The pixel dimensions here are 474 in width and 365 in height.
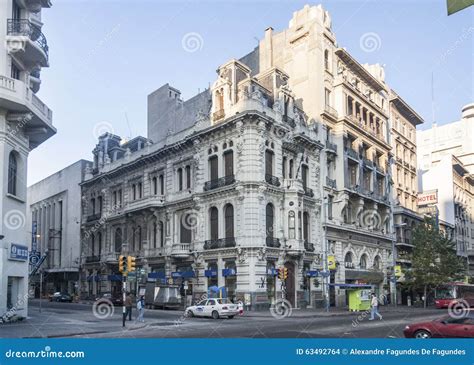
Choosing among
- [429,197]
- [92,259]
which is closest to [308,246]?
[92,259]

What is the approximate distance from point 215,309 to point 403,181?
134ft

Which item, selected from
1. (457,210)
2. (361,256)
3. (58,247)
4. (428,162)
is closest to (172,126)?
(361,256)

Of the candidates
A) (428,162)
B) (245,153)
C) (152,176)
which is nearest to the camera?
(245,153)

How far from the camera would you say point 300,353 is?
844cm

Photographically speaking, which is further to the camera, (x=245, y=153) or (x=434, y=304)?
(x=434, y=304)

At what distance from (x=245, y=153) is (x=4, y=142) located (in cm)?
2051

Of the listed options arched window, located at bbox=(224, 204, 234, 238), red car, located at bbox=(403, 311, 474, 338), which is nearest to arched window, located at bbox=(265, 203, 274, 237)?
arched window, located at bbox=(224, 204, 234, 238)

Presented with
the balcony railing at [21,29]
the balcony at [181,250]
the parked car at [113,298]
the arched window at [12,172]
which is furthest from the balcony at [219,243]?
the balcony railing at [21,29]

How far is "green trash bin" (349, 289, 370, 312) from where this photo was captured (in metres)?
37.8

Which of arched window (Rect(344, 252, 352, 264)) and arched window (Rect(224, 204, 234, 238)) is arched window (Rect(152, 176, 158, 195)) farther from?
arched window (Rect(344, 252, 352, 264))

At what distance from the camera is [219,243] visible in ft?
133

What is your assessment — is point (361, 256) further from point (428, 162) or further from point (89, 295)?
point (89, 295)

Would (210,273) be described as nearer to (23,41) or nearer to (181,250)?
(181,250)

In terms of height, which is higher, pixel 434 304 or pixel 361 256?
pixel 361 256
